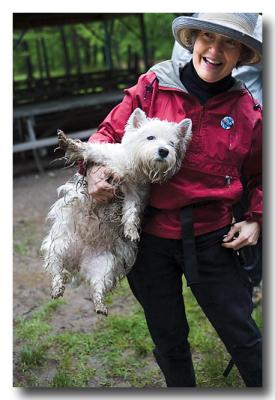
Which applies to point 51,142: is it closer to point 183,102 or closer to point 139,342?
point 139,342

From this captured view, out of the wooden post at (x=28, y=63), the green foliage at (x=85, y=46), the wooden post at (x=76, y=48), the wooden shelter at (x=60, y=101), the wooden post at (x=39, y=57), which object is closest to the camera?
the wooden shelter at (x=60, y=101)

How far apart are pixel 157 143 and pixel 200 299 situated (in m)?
0.52

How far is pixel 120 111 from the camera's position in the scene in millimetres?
1632

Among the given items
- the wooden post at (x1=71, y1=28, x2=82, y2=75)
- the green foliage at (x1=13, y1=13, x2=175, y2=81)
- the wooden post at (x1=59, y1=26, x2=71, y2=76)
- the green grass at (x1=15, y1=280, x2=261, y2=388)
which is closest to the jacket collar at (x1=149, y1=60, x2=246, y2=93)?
the green grass at (x1=15, y1=280, x2=261, y2=388)

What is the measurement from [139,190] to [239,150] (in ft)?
1.09

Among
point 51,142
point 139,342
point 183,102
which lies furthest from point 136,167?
point 51,142

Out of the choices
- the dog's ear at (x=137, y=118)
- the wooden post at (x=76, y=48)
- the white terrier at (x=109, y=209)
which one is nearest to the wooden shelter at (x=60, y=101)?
the wooden post at (x=76, y=48)

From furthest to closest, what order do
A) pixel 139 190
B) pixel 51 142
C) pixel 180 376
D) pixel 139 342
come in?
pixel 51 142 → pixel 139 342 → pixel 180 376 → pixel 139 190

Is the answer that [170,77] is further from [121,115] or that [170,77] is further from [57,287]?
[57,287]

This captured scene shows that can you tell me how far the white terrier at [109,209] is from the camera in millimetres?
1555

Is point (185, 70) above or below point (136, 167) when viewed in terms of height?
above

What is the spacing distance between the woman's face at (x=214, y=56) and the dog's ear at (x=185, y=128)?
0.14m

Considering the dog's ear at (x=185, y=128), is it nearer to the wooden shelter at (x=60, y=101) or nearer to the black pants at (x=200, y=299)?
the black pants at (x=200, y=299)

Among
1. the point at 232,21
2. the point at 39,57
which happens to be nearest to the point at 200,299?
the point at 232,21
